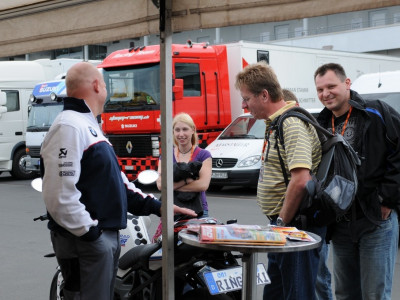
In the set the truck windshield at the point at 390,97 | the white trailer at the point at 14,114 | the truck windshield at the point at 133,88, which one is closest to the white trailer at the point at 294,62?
the truck windshield at the point at 133,88

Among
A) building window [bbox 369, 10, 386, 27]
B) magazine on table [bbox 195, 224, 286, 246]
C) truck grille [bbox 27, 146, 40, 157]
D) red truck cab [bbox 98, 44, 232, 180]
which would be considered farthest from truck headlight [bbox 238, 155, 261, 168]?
building window [bbox 369, 10, 386, 27]

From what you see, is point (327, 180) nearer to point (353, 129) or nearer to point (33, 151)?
point (353, 129)

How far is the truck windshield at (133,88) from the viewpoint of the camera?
13812 mm

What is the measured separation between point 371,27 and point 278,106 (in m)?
39.8

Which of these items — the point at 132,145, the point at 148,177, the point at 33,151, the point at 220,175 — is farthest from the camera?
the point at 33,151

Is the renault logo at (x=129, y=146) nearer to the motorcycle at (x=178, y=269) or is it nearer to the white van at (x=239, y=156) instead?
the white van at (x=239, y=156)

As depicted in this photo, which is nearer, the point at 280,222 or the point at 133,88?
the point at 280,222

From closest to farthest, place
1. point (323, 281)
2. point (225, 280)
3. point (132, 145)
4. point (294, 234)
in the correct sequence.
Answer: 1. point (294, 234)
2. point (225, 280)
3. point (323, 281)
4. point (132, 145)

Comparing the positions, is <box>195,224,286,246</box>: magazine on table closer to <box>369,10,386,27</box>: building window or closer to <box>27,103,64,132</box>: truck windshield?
<box>27,103,64,132</box>: truck windshield

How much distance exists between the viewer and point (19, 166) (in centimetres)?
1786

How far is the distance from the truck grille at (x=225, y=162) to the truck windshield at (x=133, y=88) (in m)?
1.96

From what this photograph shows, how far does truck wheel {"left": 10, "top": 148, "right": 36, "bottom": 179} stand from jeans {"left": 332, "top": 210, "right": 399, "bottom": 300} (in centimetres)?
1519

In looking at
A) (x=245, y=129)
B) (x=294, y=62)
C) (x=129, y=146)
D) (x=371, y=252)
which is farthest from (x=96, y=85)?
(x=294, y=62)

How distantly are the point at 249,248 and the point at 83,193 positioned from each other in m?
0.89
